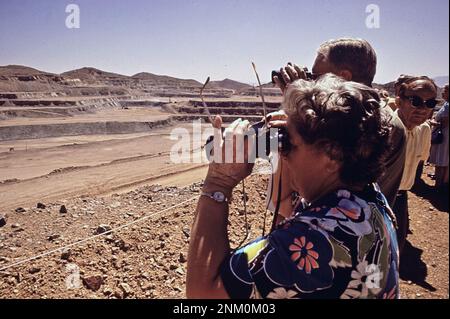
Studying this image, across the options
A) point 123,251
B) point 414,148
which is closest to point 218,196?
point 414,148

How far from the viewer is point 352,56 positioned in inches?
86.0

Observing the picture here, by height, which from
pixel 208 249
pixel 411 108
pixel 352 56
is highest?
pixel 352 56

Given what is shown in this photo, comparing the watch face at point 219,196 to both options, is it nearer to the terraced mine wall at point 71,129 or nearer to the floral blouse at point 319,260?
the floral blouse at point 319,260

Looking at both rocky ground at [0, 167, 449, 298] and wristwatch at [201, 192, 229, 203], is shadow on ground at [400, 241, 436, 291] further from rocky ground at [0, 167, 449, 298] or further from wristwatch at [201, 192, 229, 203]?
wristwatch at [201, 192, 229, 203]

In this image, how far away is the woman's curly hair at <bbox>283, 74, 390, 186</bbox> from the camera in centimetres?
116

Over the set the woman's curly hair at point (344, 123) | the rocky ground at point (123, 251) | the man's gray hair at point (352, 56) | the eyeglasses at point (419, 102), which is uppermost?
the man's gray hair at point (352, 56)

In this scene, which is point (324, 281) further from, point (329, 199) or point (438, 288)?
point (438, 288)

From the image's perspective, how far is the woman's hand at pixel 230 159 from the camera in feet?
4.23

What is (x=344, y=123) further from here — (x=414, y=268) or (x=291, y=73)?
(x=414, y=268)

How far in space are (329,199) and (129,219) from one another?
16.2 ft

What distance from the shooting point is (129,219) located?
5742 millimetres

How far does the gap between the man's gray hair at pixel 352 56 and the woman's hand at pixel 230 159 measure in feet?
3.78

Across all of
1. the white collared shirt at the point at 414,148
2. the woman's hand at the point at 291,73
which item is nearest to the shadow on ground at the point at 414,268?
the white collared shirt at the point at 414,148

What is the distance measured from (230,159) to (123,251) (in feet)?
11.4
